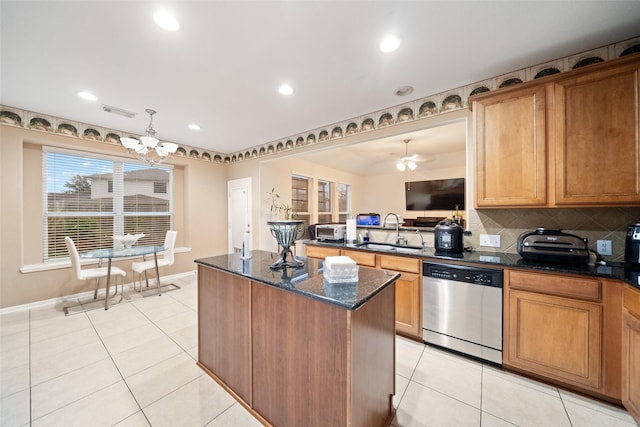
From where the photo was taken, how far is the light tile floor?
1.53m

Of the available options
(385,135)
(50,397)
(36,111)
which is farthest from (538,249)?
(36,111)

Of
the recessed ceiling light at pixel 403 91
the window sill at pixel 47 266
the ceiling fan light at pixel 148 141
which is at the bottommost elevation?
the window sill at pixel 47 266

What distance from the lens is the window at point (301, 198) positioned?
5.64 m

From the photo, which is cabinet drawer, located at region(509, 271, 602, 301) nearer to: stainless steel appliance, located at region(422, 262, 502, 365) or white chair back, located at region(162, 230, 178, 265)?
stainless steel appliance, located at region(422, 262, 502, 365)

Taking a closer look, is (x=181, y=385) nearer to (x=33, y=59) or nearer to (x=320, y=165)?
(x=33, y=59)

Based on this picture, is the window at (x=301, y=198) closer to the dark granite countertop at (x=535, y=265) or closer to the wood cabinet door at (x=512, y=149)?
the dark granite countertop at (x=535, y=265)

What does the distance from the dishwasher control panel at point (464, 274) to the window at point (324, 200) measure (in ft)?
13.4

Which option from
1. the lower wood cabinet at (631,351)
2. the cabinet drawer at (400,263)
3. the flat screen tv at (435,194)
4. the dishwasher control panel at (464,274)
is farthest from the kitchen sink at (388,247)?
the flat screen tv at (435,194)

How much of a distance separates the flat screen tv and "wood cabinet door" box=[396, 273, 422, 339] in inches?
175

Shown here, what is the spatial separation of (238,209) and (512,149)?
4.78 m

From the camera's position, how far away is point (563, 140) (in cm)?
191

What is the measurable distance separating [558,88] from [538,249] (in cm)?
133

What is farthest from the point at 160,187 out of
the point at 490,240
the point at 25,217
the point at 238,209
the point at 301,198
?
the point at 490,240

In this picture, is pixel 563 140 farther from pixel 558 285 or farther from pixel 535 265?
pixel 558 285
